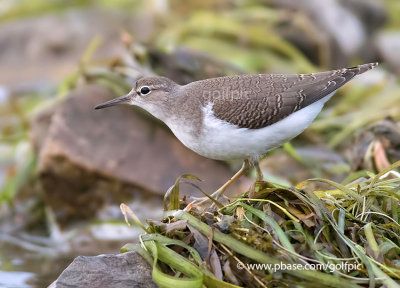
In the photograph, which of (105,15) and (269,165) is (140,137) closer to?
(269,165)

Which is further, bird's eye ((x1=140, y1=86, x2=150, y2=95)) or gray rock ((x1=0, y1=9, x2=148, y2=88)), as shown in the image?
gray rock ((x1=0, y1=9, x2=148, y2=88))

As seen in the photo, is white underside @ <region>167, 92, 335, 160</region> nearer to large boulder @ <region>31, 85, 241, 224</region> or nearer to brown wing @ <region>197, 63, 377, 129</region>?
brown wing @ <region>197, 63, 377, 129</region>

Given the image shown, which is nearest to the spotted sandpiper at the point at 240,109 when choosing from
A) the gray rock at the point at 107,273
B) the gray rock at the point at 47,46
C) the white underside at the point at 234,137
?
the white underside at the point at 234,137

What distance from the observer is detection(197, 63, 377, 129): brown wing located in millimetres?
5297

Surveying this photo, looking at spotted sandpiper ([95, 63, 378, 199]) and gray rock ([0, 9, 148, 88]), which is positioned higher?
gray rock ([0, 9, 148, 88])

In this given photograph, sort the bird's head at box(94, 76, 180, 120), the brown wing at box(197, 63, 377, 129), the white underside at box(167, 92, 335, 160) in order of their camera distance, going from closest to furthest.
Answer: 1. the white underside at box(167, 92, 335, 160)
2. the brown wing at box(197, 63, 377, 129)
3. the bird's head at box(94, 76, 180, 120)

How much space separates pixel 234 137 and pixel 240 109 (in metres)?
0.29

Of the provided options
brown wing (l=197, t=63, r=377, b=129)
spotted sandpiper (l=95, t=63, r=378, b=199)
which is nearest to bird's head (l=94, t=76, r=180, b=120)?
spotted sandpiper (l=95, t=63, r=378, b=199)

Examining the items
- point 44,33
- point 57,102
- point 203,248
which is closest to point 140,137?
point 57,102

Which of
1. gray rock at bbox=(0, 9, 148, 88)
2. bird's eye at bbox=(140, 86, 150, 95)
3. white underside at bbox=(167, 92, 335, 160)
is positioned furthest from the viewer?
gray rock at bbox=(0, 9, 148, 88)

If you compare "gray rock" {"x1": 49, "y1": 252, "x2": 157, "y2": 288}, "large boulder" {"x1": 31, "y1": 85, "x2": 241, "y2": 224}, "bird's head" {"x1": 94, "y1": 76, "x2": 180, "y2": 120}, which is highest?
"bird's head" {"x1": 94, "y1": 76, "x2": 180, "y2": 120}

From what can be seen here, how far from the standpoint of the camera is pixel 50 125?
8.24 m

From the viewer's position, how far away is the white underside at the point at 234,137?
16.8 feet

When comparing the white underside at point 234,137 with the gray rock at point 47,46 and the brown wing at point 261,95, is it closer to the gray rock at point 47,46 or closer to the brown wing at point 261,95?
the brown wing at point 261,95
